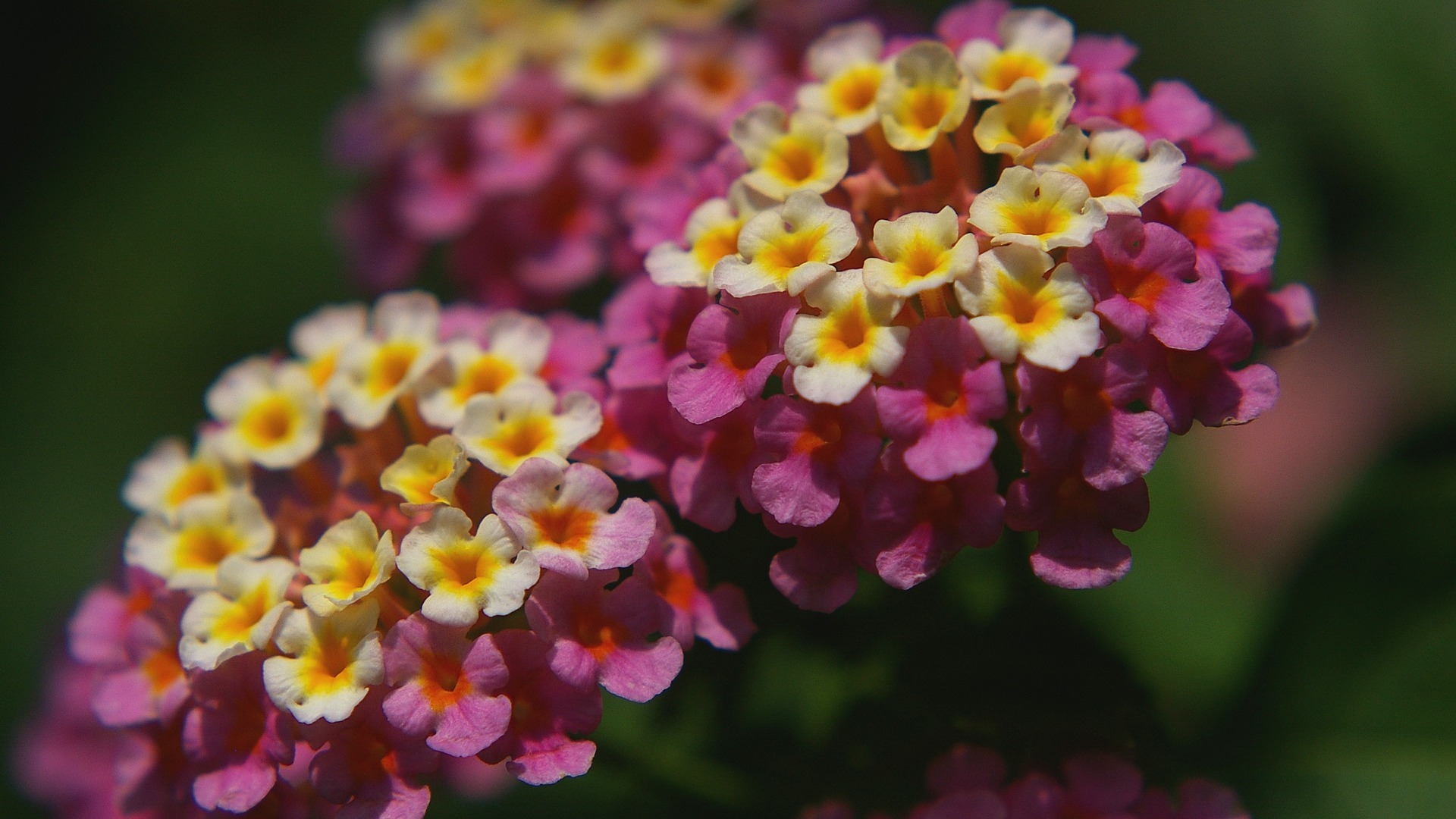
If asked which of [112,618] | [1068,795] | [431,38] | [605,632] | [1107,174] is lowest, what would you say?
[1068,795]

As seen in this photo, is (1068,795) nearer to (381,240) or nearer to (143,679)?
(143,679)

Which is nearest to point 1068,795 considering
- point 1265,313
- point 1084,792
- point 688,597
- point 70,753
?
point 1084,792

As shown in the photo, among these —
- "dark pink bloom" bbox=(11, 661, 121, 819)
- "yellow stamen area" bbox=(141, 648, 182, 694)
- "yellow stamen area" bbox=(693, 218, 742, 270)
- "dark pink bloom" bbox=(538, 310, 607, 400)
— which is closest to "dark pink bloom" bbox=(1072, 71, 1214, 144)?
"yellow stamen area" bbox=(693, 218, 742, 270)

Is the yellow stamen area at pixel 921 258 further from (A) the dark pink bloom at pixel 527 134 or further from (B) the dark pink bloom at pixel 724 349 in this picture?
(A) the dark pink bloom at pixel 527 134

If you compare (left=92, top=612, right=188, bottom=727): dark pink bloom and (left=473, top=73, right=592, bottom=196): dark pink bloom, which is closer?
(left=92, top=612, right=188, bottom=727): dark pink bloom

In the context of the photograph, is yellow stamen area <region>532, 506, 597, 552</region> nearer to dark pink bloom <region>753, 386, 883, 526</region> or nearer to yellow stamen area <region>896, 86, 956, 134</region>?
dark pink bloom <region>753, 386, 883, 526</region>

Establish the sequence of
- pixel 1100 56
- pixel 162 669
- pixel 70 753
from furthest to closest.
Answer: pixel 70 753
pixel 1100 56
pixel 162 669

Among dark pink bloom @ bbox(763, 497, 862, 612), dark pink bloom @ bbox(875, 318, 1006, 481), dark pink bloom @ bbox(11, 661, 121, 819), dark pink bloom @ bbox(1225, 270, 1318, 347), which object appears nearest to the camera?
dark pink bloom @ bbox(875, 318, 1006, 481)
